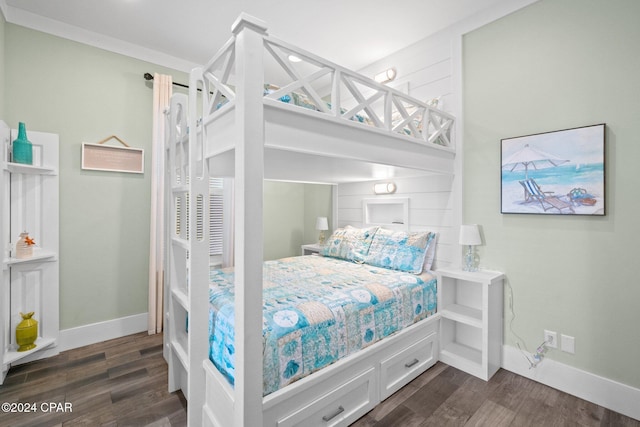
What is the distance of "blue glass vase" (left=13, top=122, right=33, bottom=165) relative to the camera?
2.30 meters

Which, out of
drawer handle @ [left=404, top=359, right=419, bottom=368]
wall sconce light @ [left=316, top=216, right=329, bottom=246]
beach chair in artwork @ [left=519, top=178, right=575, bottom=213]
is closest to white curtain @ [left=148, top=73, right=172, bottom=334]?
wall sconce light @ [left=316, top=216, right=329, bottom=246]

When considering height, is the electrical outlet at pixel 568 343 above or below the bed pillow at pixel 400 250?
below

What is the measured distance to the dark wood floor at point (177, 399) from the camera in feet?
5.84

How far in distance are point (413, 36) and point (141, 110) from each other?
293cm

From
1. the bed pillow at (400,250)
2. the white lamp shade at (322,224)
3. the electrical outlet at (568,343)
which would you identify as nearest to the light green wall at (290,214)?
the white lamp shade at (322,224)

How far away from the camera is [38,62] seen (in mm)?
2527

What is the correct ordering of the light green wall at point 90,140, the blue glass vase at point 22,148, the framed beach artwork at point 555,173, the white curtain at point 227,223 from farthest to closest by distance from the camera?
the white curtain at point 227,223, the light green wall at point 90,140, the blue glass vase at point 22,148, the framed beach artwork at point 555,173

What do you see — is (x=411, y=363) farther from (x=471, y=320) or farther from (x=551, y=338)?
(x=551, y=338)

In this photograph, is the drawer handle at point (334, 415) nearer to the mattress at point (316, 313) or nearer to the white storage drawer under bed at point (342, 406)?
the white storage drawer under bed at point (342, 406)

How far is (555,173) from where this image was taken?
6.91 feet

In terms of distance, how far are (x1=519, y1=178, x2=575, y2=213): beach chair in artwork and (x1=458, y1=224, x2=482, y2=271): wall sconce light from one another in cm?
44

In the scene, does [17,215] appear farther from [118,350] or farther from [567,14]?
[567,14]

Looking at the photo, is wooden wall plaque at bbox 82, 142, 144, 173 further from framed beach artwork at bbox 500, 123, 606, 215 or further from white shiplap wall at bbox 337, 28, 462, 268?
framed beach artwork at bbox 500, 123, 606, 215

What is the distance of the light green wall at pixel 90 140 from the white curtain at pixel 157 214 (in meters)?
0.13
